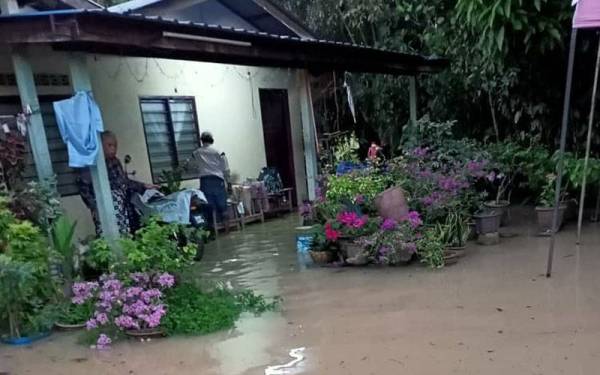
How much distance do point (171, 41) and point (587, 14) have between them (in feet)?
12.1

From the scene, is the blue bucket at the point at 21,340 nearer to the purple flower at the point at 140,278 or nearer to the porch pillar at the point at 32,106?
the purple flower at the point at 140,278

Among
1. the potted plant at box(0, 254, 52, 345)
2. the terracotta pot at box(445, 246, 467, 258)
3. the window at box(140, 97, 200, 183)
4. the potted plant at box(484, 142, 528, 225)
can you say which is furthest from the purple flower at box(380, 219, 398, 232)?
the window at box(140, 97, 200, 183)

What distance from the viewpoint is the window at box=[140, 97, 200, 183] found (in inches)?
309

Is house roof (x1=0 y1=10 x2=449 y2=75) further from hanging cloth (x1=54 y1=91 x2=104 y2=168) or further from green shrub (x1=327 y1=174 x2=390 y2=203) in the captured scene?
green shrub (x1=327 y1=174 x2=390 y2=203)

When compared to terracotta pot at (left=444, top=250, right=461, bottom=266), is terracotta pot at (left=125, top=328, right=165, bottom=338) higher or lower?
higher

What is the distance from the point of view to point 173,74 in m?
8.18

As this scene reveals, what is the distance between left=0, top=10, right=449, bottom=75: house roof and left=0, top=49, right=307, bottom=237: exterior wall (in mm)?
1705

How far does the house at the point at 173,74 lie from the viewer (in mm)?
4598

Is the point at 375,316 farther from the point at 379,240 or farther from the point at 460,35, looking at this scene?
the point at 460,35

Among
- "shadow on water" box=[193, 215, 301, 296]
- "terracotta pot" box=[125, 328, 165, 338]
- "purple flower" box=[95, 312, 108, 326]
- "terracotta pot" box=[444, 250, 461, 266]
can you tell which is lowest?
"shadow on water" box=[193, 215, 301, 296]

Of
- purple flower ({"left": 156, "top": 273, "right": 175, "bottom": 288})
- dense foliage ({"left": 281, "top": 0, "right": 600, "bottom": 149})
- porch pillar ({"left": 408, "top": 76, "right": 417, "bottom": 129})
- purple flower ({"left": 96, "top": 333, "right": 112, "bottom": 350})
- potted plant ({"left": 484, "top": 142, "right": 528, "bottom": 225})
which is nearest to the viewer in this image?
purple flower ({"left": 96, "top": 333, "right": 112, "bottom": 350})

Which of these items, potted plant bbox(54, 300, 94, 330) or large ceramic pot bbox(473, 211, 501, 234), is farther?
large ceramic pot bbox(473, 211, 501, 234)

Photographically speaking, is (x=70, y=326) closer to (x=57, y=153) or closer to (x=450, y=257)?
(x=57, y=153)

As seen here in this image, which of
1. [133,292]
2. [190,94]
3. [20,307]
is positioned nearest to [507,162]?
[190,94]
